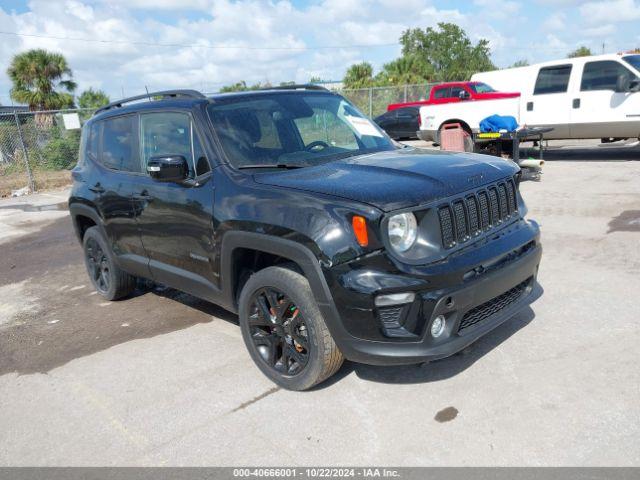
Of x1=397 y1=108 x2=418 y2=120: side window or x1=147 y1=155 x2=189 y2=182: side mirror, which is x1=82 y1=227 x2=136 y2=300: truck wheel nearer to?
x1=147 y1=155 x2=189 y2=182: side mirror

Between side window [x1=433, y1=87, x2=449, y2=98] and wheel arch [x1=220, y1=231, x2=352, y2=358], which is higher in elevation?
side window [x1=433, y1=87, x2=449, y2=98]

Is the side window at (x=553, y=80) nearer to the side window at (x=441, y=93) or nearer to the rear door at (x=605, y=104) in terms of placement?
the rear door at (x=605, y=104)

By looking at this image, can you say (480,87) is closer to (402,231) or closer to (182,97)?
(182,97)

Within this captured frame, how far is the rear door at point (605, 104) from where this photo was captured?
11672mm

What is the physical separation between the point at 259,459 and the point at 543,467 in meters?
1.39

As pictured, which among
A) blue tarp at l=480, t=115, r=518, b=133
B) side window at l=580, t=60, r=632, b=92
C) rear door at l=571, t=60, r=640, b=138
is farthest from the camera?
side window at l=580, t=60, r=632, b=92

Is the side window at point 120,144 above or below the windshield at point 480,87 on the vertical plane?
below

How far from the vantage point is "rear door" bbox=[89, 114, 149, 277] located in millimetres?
4754

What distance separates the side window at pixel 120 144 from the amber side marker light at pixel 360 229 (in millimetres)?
2410

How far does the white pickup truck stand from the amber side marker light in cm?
953

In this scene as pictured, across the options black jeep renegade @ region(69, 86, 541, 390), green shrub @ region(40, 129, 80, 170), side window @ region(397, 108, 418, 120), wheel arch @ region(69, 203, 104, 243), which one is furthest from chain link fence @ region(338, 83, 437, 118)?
black jeep renegade @ region(69, 86, 541, 390)

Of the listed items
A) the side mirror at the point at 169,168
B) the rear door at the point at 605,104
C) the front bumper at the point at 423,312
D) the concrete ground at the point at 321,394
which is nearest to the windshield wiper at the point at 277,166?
the side mirror at the point at 169,168

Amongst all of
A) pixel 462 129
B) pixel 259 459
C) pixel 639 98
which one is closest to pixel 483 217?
pixel 259 459

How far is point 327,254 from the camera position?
3.06 metres
